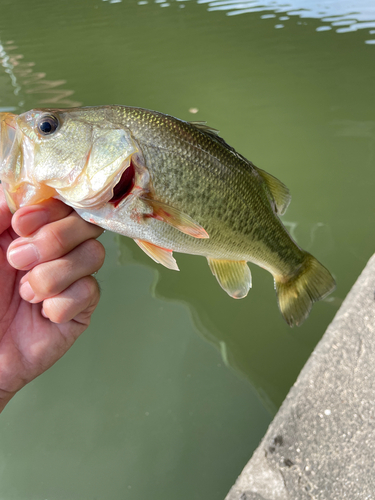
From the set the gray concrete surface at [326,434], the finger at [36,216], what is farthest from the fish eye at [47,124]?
the gray concrete surface at [326,434]

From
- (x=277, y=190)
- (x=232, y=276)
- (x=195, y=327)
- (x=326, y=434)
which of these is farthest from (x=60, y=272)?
(x=195, y=327)

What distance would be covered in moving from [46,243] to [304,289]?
1.05m

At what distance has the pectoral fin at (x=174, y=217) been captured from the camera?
3.72 ft

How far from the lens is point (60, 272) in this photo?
47.5 inches

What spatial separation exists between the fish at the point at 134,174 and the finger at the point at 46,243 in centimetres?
7

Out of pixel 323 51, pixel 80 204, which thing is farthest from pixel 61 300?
pixel 323 51

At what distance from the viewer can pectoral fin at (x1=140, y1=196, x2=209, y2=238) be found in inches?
44.6

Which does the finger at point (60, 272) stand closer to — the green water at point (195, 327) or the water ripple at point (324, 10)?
the green water at point (195, 327)

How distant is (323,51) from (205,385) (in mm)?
6247

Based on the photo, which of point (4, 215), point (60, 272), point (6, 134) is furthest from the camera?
point (4, 215)

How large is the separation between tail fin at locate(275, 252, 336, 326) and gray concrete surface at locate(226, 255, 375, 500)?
348mm

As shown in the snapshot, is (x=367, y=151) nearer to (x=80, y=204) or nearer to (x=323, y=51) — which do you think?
(x=323, y=51)

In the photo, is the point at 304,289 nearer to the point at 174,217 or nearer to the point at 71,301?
the point at 174,217

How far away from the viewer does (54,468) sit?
1.94m
